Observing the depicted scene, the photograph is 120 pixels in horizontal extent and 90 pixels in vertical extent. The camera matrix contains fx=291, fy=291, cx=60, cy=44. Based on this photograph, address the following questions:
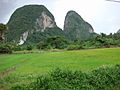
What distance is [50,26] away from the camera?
325 ft

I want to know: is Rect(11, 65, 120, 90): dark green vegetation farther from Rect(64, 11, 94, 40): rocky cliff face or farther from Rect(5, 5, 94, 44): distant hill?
Rect(64, 11, 94, 40): rocky cliff face

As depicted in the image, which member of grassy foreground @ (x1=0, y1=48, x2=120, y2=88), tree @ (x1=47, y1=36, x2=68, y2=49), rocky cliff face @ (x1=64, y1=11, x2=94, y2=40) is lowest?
grassy foreground @ (x1=0, y1=48, x2=120, y2=88)

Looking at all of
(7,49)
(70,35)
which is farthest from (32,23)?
(7,49)

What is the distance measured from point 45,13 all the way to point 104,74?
8848cm

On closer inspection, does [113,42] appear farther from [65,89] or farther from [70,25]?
[70,25]

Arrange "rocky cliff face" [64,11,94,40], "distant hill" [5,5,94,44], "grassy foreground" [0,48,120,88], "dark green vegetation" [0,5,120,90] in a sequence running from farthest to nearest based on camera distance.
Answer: "rocky cliff face" [64,11,94,40], "distant hill" [5,5,94,44], "grassy foreground" [0,48,120,88], "dark green vegetation" [0,5,120,90]

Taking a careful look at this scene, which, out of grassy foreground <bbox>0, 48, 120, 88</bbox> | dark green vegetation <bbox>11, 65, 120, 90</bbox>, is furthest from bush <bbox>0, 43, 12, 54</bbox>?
dark green vegetation <bbox>11, 65, 120, 90</bbox>

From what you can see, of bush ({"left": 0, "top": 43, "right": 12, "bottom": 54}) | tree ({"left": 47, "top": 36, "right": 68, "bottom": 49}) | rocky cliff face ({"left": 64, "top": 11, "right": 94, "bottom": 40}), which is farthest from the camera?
rocky cliff face ({"left": 64, "top": 11, "right": 94, "bottom": 40})

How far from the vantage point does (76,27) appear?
93938 millimetres

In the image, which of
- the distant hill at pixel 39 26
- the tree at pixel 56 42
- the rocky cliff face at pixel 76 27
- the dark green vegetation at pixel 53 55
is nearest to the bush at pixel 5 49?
the dark green vegetation at pixel 53 55

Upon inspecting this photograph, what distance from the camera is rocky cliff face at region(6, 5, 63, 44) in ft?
278

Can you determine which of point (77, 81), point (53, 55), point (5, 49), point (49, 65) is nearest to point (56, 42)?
point (5, 49)

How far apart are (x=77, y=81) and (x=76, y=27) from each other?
8328 cm

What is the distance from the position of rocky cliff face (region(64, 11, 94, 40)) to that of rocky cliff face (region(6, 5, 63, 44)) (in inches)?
202
